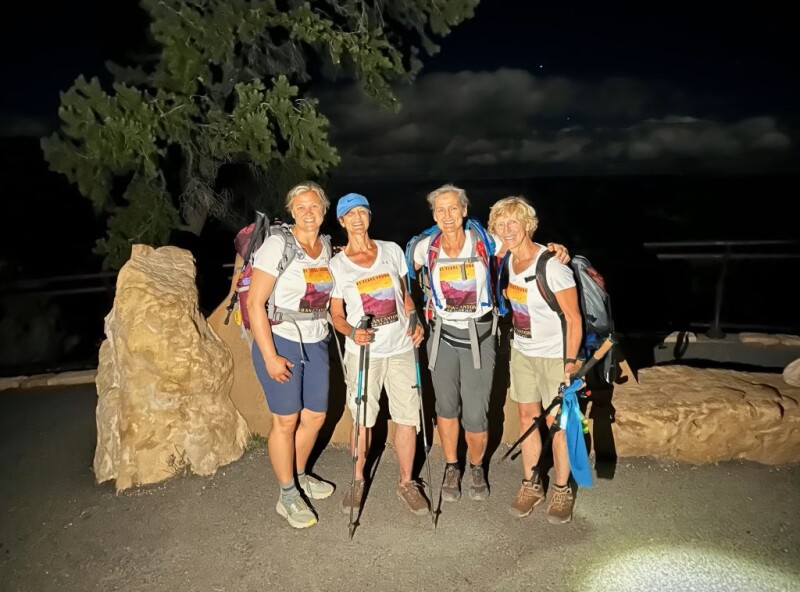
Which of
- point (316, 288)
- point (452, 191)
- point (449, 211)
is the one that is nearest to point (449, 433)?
point (316, 288)

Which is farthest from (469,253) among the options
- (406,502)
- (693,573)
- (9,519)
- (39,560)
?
(9,519)

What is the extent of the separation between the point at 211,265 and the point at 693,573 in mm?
8936

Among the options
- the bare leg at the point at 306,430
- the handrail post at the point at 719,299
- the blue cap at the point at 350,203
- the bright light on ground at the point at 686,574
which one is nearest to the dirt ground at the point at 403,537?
the bright light on ground at the point at 686,574

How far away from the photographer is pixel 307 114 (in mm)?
5824

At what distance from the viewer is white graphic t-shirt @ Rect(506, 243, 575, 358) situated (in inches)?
128

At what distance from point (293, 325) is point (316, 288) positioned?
256mm

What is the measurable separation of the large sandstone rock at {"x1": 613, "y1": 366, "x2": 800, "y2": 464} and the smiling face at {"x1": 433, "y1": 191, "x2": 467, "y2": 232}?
1904mm

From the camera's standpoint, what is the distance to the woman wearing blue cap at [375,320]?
3.34m

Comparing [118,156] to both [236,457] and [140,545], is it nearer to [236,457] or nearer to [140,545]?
[236,457]

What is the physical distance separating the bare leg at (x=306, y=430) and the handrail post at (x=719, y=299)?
524 centimetres

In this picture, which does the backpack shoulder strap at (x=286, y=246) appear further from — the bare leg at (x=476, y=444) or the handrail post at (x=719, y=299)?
the handrail post at (x=719, y=299)

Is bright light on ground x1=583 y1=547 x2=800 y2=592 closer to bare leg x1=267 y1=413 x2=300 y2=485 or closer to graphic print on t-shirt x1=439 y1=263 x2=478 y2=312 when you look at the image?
graphic print on t-shirt x1=439 y1=263 x2=478 y2=312

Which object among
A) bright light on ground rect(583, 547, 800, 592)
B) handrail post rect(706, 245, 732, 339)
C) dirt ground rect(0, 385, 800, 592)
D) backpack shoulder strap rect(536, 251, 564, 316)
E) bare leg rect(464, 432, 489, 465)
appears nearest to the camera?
bright light on ground rect(583, 547, 800, 592)

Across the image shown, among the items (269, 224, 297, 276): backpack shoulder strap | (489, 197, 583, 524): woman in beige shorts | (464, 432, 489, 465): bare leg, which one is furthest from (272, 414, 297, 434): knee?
(489, 197, 583, 524): woman in beige shorts
